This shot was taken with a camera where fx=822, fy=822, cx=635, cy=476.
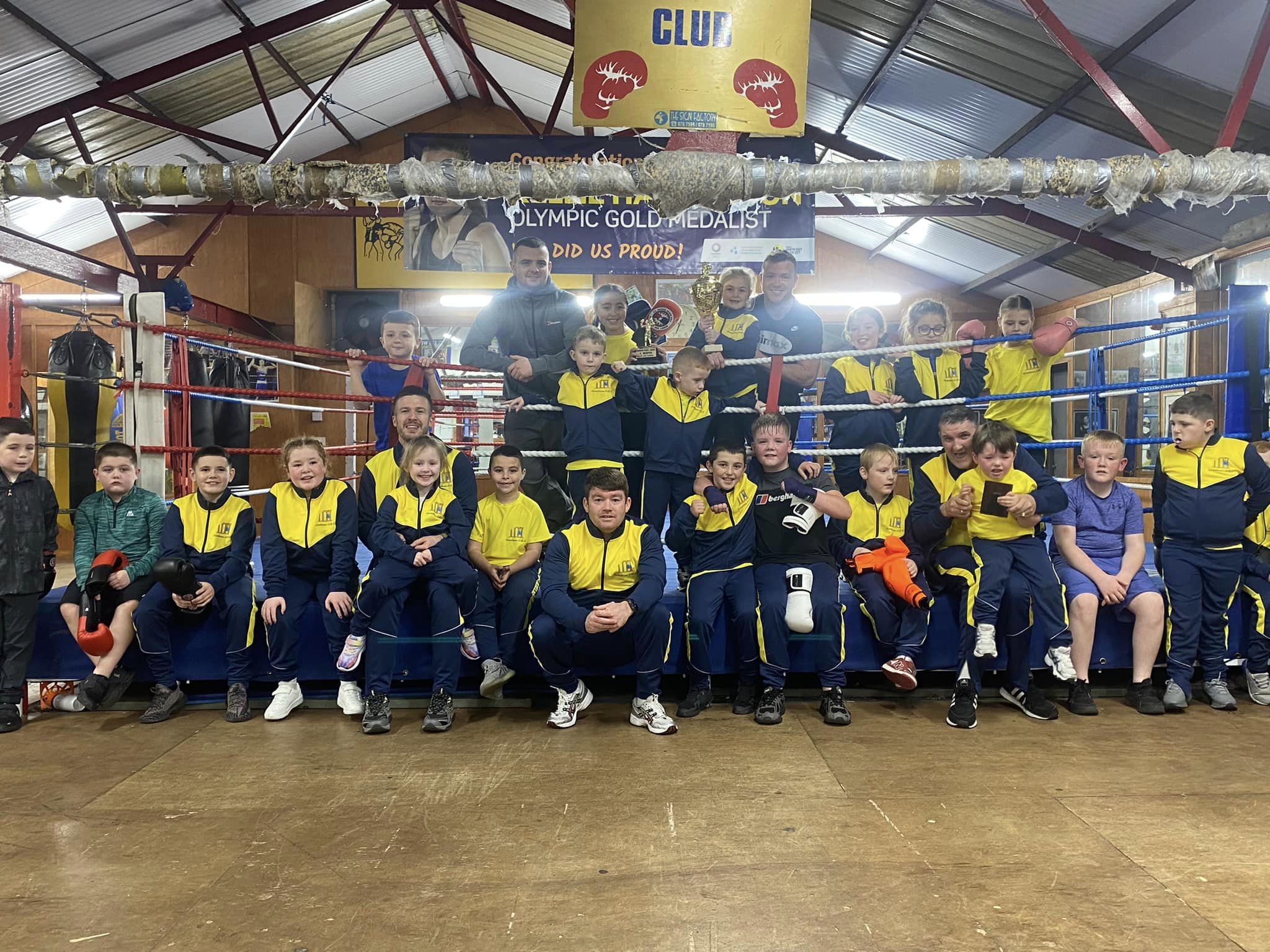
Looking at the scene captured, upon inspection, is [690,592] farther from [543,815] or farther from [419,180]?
[419,180]

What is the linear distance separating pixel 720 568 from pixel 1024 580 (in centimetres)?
106

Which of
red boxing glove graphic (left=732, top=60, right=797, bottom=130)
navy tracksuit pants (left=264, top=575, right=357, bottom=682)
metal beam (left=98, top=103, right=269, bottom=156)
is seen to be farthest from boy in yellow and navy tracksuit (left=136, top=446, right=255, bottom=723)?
metal beam (left=98, top=103, right=269, bottom=156)

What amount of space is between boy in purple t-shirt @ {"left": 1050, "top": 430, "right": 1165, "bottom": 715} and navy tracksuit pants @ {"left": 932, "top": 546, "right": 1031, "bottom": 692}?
169 mm

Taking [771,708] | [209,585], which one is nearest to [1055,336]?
[771,708]

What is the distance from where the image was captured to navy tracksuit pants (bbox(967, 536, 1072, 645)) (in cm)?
286

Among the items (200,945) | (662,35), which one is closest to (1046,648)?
(662,35)

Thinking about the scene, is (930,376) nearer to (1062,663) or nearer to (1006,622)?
(1006,622)

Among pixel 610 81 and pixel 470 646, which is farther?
pixel 470 646

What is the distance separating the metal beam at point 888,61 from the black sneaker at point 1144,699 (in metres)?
4.78

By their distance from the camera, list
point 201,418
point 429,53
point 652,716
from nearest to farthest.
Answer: point 652,716 < point 201,418 < point 429,53

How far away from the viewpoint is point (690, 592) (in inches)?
116

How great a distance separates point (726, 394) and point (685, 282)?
22.4ft

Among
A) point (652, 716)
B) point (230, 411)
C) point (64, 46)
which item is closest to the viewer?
point (652, 716)

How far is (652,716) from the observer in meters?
2.69
